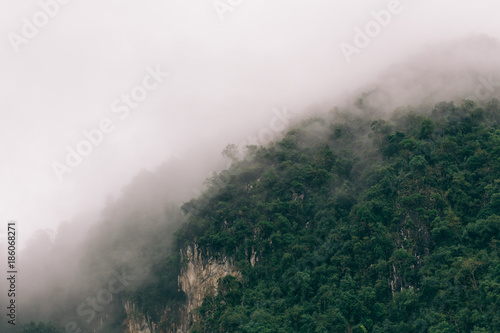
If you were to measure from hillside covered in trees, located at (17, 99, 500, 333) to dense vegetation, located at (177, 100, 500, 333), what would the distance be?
83mm

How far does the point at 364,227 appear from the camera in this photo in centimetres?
4009

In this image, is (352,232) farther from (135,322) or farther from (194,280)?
(135,322)

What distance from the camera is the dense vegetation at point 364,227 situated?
35.6 m

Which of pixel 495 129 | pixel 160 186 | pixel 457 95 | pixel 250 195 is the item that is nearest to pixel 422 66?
pixel 457 95

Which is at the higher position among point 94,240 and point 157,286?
point 94,240

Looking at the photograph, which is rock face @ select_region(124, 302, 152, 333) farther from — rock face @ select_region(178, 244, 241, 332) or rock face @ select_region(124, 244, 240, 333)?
rock face @ select_region(178, 244, 241, 332)

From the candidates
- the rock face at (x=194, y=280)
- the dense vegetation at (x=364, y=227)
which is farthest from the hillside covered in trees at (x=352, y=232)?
the rock face at (x=194, y=280)

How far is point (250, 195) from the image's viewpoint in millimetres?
47688

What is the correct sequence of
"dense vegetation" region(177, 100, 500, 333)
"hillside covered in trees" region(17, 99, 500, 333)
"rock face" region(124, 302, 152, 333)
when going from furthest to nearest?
1. "rock face" region(124, 302, 152, 333)
2. "hillside covered in trees" region(17, 99, 500, 333)
3. "dense vegetation" region(177, 100, 500, 333)

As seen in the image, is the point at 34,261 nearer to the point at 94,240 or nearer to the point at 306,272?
the point at 94,240

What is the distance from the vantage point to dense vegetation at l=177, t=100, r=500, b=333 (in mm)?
35625

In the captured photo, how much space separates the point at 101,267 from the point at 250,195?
15163 mm

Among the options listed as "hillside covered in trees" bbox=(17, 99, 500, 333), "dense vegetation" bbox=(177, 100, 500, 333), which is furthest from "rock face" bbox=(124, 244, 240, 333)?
"dense vegetation" bbox=(177, 100, 500, 333)

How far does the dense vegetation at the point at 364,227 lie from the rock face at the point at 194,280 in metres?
0.82
